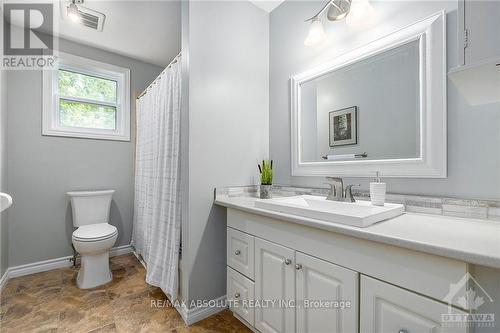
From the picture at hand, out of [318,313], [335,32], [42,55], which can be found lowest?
[318,313]

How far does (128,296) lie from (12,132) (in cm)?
185

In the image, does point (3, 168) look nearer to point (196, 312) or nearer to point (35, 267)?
point (35, 267)

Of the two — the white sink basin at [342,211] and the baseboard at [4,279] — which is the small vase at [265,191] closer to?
the white sink basin at [342,211]

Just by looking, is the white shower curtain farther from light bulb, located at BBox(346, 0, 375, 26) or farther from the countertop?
light bulb, located at BBox(346, 0, 375, 26)

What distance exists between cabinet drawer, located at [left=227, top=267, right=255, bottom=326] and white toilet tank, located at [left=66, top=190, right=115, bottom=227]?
5.31 ft

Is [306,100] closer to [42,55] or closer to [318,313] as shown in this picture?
[318,313]

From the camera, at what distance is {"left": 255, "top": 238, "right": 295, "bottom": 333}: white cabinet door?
1.12m

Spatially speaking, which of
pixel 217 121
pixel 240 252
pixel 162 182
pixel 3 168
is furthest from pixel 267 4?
pixel 3 168

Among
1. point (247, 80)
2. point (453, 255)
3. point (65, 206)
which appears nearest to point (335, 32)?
point (247, 80)

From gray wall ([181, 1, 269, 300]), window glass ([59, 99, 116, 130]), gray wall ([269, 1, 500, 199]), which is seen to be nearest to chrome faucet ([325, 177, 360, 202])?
gray wall ([269, 1, 500, 199])

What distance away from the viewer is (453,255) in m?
0.62

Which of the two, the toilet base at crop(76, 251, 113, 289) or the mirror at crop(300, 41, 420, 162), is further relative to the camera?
the toilet base at crop(76, 251, 113, 289)

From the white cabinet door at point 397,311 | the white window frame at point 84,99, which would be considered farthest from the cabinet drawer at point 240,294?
the white window frame at point 84,99

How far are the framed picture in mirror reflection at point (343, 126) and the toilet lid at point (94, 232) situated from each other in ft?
6.57
